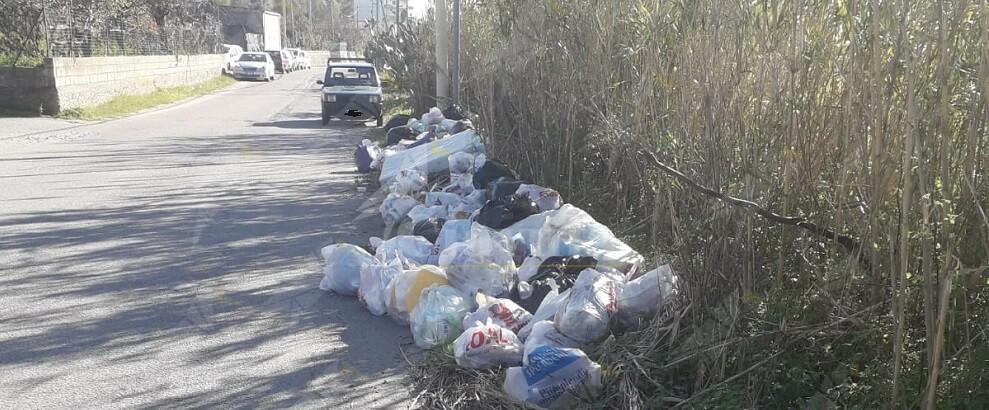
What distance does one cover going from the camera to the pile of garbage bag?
497 centimetres

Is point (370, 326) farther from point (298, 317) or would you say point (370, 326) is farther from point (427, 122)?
point (427, 122)

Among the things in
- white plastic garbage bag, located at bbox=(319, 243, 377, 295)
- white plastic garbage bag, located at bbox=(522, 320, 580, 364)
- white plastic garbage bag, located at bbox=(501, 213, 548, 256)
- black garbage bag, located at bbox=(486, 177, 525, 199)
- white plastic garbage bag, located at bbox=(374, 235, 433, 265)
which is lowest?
white plastic garbage bag, located at bbox=(319, 243, 377, 295)

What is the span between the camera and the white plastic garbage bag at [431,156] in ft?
35.7

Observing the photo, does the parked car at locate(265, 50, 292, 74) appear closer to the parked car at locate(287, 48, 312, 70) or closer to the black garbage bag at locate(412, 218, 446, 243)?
the parked car at locate(287, 48, 312, 70)

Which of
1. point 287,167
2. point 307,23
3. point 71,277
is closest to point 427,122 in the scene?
point 287,167

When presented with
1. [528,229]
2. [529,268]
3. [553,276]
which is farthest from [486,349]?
[528,229]

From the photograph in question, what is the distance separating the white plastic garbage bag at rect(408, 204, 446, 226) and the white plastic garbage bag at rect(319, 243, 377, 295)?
148 cm

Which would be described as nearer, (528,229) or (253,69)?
(528,229)

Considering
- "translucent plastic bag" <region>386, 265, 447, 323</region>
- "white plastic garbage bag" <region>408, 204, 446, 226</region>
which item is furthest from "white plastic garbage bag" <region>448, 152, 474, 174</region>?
"translucent plastic bag" <region>386, 265, 447, 323</region>

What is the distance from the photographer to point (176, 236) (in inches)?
351

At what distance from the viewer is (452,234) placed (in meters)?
7.57

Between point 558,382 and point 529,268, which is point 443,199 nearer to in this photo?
point 529,268

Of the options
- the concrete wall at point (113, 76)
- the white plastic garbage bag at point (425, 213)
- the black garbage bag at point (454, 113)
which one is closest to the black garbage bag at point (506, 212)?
the white plastic garbage bag at point (425, 213)

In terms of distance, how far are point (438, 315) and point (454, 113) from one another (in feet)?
30.8
